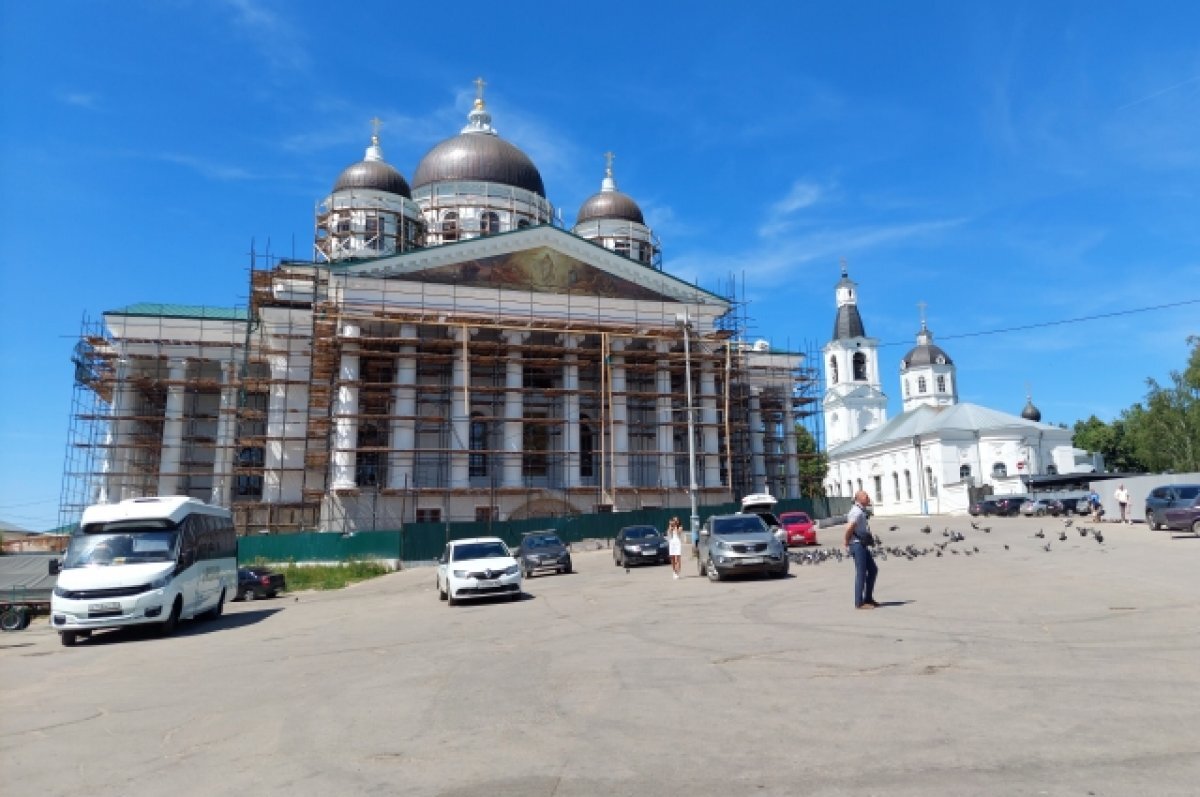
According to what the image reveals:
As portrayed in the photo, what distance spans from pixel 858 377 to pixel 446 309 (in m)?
67.4

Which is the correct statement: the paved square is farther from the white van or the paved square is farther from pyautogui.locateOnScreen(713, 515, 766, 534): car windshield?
pyautogui.locateOnScreen(713, 515, 766, 534): car windshield

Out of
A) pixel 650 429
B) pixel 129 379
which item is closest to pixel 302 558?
pixel 129 379

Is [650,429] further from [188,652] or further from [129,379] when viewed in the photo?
[188,652]

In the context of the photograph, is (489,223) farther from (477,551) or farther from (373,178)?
(477,551)

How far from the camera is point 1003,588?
1473 centimetres

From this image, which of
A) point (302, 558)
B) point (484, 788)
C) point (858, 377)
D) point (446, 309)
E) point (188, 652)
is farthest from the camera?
point (858, 377)

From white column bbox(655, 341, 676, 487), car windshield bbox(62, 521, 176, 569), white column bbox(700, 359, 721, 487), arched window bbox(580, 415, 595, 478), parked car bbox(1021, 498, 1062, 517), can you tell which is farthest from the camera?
parked car bbox(1021, 498, 1062, 517)

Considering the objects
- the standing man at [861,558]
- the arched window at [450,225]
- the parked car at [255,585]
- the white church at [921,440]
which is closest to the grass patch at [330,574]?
the parked car at [255,585]

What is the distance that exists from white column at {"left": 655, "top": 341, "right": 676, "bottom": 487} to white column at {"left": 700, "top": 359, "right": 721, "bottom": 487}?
6.11 feet

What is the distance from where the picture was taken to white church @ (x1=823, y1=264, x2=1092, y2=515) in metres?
65.8

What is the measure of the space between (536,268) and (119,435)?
23.3 metres

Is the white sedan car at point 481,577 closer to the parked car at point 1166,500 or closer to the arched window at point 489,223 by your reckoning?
the parked car at point 1166,500

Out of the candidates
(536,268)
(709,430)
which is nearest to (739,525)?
(709,430)

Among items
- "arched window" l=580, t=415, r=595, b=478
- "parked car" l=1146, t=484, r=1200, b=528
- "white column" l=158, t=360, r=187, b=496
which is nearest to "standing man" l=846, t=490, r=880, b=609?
"parked car" l=1146, t=484, r=1200, b=528
